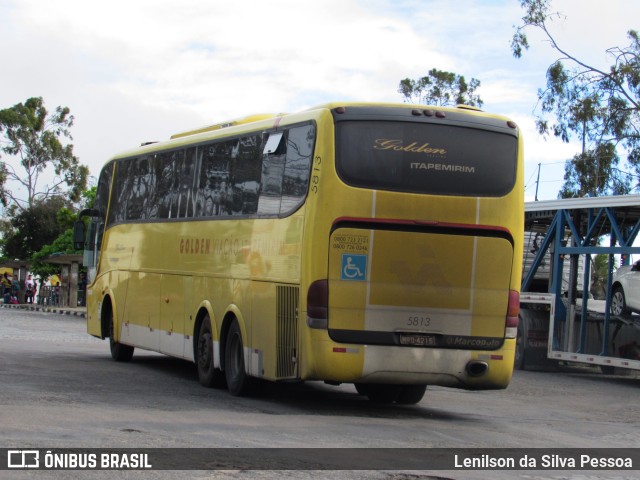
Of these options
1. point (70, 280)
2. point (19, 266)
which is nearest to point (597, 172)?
point (70, 280)

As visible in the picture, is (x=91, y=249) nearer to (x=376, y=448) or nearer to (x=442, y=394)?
(x=442, y=394)

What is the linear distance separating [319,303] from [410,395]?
336 cm

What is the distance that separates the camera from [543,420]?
48.8 feet

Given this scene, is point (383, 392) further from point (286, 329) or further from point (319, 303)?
point (319, 303)

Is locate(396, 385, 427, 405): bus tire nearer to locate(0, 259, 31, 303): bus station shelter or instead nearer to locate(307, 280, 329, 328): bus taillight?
locate(307, 280, 329, 328): bus taillight

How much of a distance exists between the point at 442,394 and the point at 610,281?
20.5 ft

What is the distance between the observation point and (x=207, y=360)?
53.9 ft

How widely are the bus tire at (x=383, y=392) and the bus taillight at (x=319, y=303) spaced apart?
125 inches

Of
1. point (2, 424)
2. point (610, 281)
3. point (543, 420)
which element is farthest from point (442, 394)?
point (2, 424)

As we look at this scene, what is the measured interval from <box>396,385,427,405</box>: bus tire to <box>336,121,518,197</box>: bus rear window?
11.1 feet

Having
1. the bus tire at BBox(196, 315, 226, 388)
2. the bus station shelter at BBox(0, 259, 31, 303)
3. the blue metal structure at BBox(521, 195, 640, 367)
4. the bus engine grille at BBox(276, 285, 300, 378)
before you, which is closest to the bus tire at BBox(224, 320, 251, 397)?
the bus tire at BBox(196, 315, 226, 388)

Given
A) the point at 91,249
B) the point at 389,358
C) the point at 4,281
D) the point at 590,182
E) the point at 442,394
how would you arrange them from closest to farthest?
the point at 389,358, the point at 442,394, the point at 91,249, the point at 590,182, the point at 4,281

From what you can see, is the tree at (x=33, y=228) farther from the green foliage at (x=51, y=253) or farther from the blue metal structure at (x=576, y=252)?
the blue metal structure at (x=576, y=252)

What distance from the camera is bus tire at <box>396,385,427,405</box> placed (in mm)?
15781
